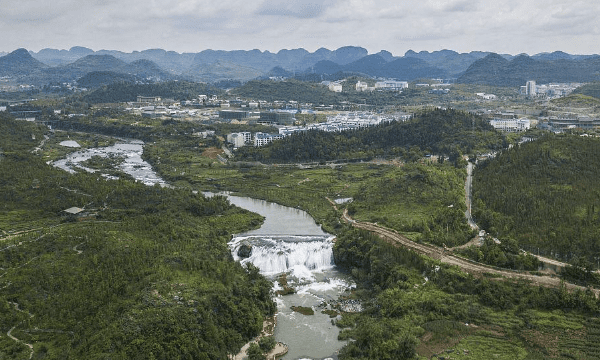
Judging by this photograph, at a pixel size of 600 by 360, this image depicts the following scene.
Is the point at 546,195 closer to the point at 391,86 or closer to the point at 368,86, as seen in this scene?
the point at 391,86

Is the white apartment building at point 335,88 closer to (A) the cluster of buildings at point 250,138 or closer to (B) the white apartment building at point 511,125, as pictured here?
(B) the white apartment building at point 511,125

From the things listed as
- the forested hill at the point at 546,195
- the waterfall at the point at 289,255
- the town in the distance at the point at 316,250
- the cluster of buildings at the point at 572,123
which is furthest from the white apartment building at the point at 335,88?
the waterfall at the point at 289,255

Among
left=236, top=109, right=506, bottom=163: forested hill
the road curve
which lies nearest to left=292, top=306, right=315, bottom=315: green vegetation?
the road curve

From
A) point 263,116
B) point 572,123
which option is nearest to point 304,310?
point 572,123

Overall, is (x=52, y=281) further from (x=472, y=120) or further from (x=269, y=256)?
(x=472, y=120)

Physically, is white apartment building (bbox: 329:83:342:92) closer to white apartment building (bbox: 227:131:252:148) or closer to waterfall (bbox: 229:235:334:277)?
white apartment building (bbox: 227:131:252:148)

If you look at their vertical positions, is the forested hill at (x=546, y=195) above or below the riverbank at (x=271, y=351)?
above
